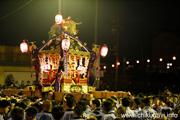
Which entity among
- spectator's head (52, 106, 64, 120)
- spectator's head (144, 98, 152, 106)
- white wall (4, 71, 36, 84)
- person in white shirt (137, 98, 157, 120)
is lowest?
person in white shirt (137, 98, 157, 120)

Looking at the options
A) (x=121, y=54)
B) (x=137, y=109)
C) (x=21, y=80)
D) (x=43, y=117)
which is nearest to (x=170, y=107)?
(x=137, y=109)

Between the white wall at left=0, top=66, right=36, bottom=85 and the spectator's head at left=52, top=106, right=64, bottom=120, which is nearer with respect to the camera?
the spectator's head at left=52, top=106, right=64, bottom=120

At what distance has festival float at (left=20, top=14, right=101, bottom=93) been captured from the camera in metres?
15.7

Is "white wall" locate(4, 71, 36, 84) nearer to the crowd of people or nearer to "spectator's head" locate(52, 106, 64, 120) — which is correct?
the crowd of people

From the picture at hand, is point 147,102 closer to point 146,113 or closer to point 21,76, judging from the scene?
point 146,113

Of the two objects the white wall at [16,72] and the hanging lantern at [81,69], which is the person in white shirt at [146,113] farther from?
the white wall at [16,72]

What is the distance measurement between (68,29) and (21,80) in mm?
11518

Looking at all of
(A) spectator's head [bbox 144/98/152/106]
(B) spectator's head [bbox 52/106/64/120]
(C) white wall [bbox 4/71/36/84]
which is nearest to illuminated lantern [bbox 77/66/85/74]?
(A) spectator's head [bbox 144/98/152/106]

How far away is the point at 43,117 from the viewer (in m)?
5.35

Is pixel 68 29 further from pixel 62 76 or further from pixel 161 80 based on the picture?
pixel 161 80

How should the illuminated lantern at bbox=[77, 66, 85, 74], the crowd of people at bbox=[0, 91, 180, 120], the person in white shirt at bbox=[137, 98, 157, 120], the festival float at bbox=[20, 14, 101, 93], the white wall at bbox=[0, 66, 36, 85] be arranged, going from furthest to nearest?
1. the white wall at bbox=[0, 66, 36, 85]
2. the illuminated lantern at bbox=[77, 66, 85, 74]
3. the festival float at bbox=[20, 14, 101, 93]
4. the person in white shirt at bbox=[137, 98, 157, 120]
5. the crowd of people at bbox=[0, 91, 180, 120]

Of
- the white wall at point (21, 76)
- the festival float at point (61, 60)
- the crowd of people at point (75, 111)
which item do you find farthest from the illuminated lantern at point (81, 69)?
the white wall at point (21, 76)

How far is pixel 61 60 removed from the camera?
15203mm

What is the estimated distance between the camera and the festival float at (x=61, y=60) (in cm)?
1568
